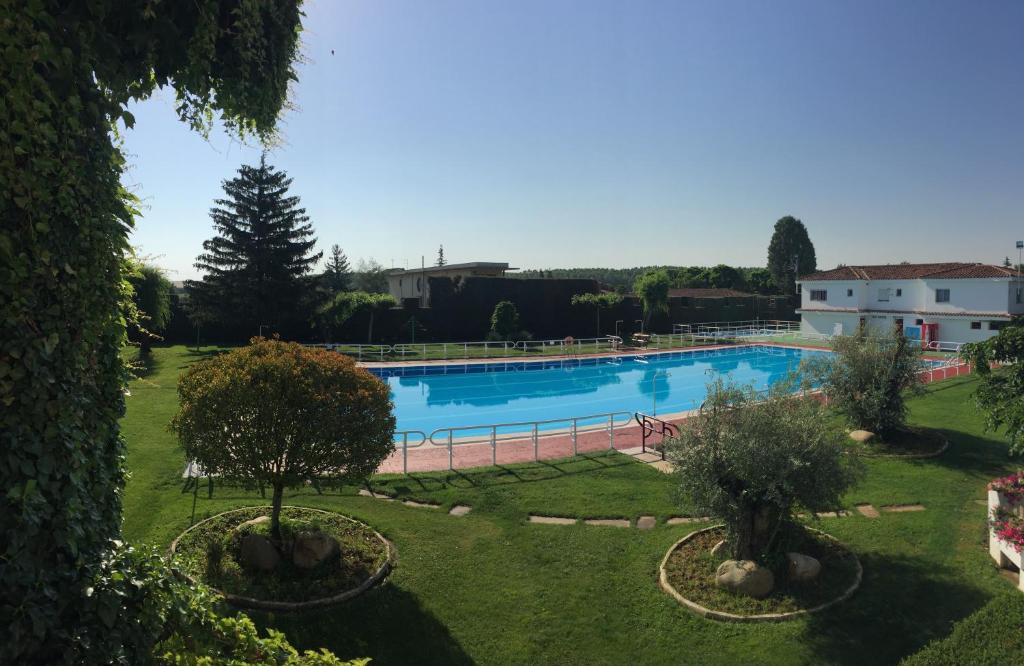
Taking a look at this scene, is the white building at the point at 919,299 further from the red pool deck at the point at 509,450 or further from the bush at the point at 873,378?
the red pool deck at the point at 509,450

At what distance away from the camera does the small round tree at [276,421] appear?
661 centimetres

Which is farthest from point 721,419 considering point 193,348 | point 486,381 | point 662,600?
point 193,348

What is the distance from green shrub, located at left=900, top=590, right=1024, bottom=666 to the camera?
496 centimetres

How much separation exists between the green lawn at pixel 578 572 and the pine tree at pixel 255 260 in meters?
18.9

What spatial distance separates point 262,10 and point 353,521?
21.4 feet

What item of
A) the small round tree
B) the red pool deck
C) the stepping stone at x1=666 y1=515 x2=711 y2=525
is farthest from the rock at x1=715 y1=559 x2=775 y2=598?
the red pool deck

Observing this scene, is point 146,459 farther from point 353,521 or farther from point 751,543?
point 751,543

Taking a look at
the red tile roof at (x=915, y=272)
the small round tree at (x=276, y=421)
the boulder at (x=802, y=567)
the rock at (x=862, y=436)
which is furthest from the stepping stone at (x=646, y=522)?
the red tile roof at (x=915, y=272)

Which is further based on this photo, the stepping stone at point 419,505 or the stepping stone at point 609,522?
the stepping stone at point 419,505

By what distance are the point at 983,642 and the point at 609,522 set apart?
4.33m

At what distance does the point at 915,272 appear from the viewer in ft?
109

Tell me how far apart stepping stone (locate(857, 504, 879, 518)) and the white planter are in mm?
1341

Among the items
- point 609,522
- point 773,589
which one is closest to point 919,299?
point 609,522

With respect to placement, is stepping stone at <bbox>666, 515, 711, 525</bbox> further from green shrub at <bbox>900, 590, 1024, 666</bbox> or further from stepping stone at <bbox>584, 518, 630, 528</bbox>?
green shrub at <bbox>900, 590, 1024, 666</bbox>
